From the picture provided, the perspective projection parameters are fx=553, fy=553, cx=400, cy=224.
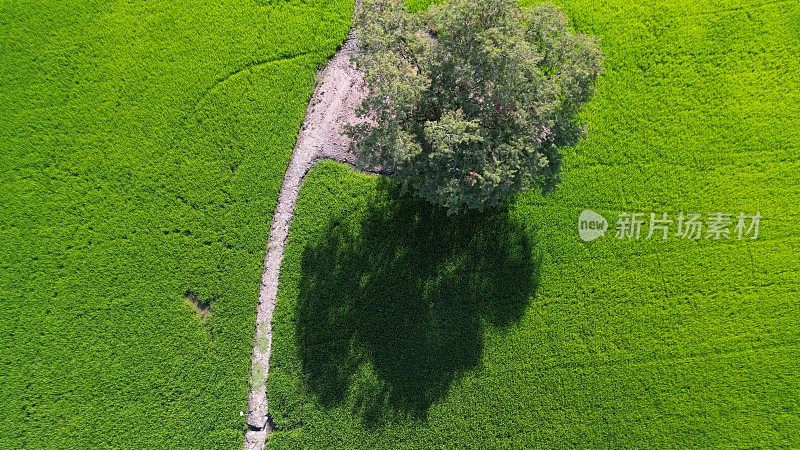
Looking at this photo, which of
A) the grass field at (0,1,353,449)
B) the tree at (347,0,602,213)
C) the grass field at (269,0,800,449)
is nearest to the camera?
the tree at (347,0,602,213)

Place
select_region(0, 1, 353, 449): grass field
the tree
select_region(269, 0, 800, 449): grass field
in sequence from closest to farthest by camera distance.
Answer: the tree < select_region(0, 1, 353, 449): grass field < select_region(269, 0, 800, 449): grass field

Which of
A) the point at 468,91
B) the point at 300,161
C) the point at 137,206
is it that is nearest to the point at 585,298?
the point at 468,91

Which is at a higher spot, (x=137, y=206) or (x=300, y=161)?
(x=300, y=161)

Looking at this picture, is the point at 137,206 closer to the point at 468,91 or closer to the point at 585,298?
the point at 468,91

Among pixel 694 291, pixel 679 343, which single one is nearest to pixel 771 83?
pixel 694 291

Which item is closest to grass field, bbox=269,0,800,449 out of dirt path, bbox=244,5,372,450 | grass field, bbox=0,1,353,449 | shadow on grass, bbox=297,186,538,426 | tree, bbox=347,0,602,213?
shadow on grass, bbox=297,186,538,426

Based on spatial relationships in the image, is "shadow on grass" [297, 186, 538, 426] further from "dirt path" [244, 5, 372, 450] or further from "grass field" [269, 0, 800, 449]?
"dirt path" [244, 5, 372, 450]
